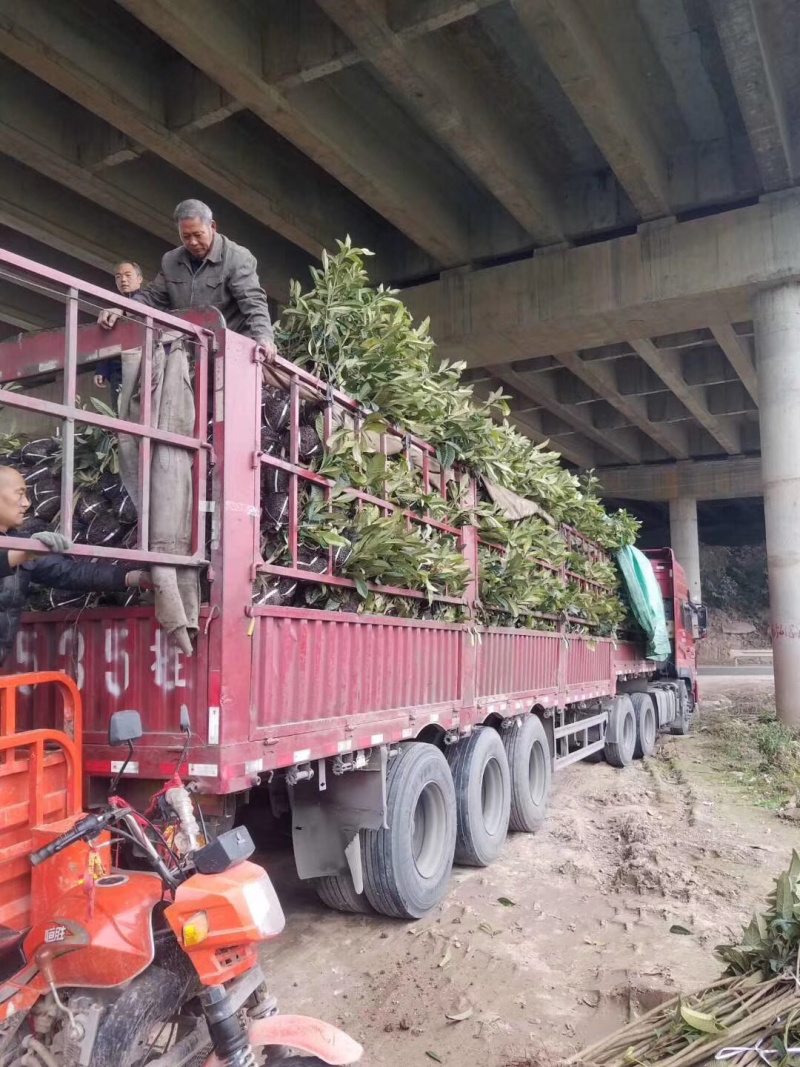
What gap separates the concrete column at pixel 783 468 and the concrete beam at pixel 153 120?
6611mm

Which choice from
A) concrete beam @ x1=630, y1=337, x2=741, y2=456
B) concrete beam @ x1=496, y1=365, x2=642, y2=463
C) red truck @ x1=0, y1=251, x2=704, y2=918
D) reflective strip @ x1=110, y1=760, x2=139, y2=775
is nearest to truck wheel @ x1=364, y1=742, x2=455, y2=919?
red truck @ x1=0, y1=251, x2=704, y2=918

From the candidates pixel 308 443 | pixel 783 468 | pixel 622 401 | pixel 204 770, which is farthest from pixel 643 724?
pixel 204 770

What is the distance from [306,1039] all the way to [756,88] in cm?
1080

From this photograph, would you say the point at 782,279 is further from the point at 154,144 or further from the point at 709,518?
the point at 709,518

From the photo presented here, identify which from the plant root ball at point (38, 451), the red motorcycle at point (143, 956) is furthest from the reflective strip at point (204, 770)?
the plant root ball at point (38, 451)

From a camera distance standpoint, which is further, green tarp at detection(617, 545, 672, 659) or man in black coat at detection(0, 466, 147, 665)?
green tarp at detection(617, 545, 672, 659)

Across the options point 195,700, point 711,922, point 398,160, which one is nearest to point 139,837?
point 195,700

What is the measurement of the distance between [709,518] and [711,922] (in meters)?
36.8

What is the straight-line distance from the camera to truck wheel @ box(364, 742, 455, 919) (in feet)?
15.5

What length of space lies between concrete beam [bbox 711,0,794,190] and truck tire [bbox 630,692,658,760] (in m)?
7.61

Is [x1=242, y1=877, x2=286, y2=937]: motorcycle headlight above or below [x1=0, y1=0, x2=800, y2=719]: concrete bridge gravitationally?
below

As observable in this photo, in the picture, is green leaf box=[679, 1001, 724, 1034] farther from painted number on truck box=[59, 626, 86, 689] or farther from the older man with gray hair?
the older man with gray hair

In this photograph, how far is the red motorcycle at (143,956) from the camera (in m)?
2.47

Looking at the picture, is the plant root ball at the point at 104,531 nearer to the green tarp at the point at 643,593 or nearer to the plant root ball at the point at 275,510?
the plant root ball at the point at 275,510
